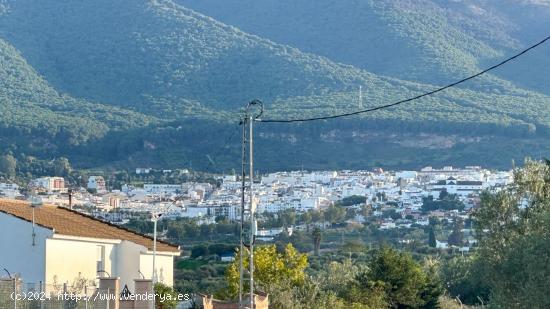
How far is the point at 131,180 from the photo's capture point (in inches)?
5340

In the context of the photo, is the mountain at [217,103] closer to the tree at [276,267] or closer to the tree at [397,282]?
the tree at [276,267]

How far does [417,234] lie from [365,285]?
182 feet

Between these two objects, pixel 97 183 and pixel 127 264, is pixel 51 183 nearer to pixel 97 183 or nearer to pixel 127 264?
pixel 97 183

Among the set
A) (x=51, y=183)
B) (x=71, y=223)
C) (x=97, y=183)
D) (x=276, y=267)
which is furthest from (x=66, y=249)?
(x=97, y=183)

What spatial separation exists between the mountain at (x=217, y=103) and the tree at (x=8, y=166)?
8.70 m

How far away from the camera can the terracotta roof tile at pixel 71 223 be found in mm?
34969

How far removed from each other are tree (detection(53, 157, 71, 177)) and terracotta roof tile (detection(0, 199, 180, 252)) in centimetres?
9459

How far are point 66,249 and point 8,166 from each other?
315 ft

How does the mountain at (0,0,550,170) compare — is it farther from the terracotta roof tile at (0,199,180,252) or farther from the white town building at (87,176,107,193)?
the terracotta roof tile at (0,199,180,252)

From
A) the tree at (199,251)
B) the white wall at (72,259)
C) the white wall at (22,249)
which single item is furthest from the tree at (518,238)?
the tree at (199,251)

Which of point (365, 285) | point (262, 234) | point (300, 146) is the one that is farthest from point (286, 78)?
point (365, 285)

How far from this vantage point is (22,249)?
3378 centimetres

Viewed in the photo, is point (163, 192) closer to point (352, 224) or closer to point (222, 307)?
point (352, 224)

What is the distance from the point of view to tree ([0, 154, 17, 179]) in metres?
128
